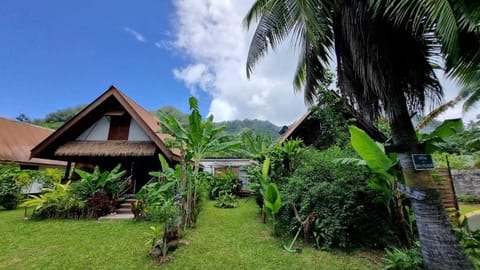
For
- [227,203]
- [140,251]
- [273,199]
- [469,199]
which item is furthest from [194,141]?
[469,199]

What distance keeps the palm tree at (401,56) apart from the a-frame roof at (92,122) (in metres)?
5.66

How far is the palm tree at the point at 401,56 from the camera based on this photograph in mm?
2420

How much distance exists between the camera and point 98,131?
344 inches

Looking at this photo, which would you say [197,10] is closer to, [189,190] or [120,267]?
[189,190]

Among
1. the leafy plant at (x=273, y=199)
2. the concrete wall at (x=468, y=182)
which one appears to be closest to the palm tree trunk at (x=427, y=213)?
the leafy plant at (x=273, y=199)

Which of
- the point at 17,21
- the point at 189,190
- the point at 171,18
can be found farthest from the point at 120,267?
the point at 17,21

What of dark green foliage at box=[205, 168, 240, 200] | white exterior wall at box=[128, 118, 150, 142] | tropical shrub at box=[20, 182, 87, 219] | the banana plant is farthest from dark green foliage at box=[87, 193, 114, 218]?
the banana plant

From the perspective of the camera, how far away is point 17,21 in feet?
27.2

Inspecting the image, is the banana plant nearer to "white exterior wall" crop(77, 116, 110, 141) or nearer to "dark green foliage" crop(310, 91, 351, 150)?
"dark green foliage" crop(310, 91, 351, 150)

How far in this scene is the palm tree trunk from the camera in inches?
99.0

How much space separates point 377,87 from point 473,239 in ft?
10.1

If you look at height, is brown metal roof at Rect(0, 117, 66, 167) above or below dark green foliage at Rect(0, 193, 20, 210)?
above

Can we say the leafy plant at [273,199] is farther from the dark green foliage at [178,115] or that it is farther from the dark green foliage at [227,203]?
the dark green foliage at [227,203]

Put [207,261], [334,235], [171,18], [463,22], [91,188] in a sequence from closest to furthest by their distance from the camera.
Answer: [463,22], [207,261], [334,235], [91,188], [171,18]
